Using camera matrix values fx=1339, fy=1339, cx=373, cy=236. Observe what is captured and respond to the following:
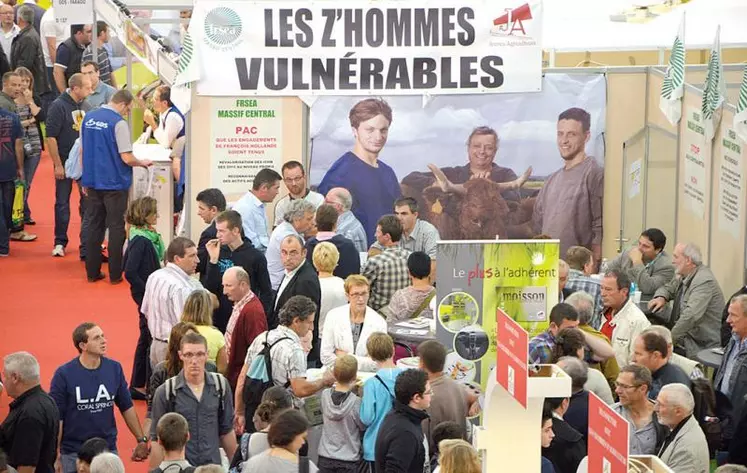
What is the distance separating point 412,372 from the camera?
6.62m

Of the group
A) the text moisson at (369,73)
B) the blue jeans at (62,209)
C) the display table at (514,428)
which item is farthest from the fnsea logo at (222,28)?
the display table at (514,428)

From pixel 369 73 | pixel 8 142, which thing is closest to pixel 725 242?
pixel 369 73

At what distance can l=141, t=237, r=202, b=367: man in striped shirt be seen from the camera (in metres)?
8.66

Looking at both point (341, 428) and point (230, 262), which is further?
point (230, 262)

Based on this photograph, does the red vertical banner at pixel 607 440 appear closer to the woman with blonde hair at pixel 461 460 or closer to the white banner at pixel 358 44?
the woman with blonde hair at pixel 461 460

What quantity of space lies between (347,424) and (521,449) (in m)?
2.77

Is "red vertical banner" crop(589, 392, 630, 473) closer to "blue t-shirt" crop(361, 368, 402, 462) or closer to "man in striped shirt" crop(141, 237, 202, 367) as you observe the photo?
"blue t-shirt" crop(361, 368, 402, 462)

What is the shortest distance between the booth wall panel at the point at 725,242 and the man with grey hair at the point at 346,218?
277 cm

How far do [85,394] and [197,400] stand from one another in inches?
26.8

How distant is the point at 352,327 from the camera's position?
26.7 feet

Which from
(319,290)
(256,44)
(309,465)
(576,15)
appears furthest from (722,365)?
(576,15)

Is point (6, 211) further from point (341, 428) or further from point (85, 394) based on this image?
point (341, 428)

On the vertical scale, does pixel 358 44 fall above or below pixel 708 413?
above

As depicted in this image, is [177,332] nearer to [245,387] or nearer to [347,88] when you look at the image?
[245,387]
